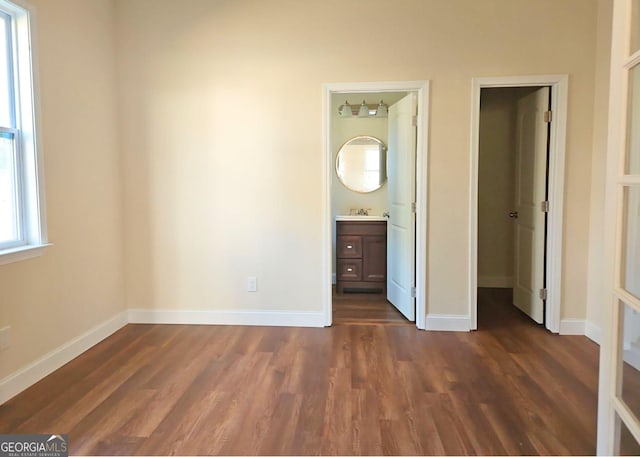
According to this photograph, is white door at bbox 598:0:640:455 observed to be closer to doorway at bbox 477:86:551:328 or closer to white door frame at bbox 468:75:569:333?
white door frame at bbox 468:75:569:333

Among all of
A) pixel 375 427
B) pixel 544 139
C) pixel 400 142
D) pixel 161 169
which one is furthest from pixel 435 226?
pixel 161 169

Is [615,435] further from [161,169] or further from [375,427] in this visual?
[161,169]

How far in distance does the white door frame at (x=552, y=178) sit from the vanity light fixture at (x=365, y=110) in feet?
5.29

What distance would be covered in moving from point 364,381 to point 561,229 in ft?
6.96

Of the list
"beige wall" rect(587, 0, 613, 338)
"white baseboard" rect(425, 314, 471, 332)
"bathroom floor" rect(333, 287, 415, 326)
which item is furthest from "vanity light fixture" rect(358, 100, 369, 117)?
"white baseboard" rect(425, 314, 471, 332)

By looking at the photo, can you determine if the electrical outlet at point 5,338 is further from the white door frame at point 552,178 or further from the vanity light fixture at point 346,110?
the vanity light fixture at point 346,110

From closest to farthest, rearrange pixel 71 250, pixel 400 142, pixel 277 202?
1. pixel 71 250
2. pixel 277 202
3. pixel 400 142

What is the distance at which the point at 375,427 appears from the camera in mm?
2072

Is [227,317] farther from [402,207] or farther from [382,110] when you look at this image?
[382,110]

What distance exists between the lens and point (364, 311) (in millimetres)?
4031

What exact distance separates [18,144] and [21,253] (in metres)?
0.69

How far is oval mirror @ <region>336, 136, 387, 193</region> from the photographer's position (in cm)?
502

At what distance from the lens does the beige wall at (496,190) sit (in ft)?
16.0

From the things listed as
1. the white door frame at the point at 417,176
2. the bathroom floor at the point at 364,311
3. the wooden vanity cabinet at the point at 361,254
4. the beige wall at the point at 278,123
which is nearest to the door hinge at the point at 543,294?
the beige wall at the point at 278,123
